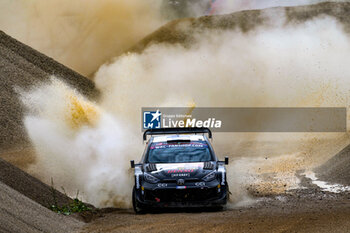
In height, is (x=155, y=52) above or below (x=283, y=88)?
above

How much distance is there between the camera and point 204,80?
43.2 m

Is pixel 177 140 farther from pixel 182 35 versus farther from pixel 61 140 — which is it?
pixel 182 35

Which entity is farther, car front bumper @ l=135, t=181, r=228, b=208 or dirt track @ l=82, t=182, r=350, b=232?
car front bumper @ l=135, t=181, r=228, b=208

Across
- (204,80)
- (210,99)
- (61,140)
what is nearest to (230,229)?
(61,140)

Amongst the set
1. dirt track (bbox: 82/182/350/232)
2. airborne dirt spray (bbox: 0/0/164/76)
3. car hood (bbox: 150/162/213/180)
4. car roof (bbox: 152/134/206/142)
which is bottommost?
dirt track (bbox: 82/182/350/232)

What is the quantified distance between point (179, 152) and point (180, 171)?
1.00 meters

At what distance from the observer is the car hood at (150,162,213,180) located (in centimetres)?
1320

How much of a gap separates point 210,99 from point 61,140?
19.4 m

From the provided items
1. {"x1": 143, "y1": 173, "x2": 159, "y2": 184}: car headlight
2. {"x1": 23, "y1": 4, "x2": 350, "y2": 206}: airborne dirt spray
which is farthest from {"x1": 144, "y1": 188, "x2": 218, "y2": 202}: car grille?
{"x1": 23, "y1": 4, "x2": 350, "y2": 206}: airborne dirt spray

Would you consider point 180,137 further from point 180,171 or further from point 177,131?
point 180,171

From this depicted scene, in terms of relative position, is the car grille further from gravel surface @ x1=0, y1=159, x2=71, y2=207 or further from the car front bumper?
gravel surface @ x1=0, y1=159, x2=71, y2=207

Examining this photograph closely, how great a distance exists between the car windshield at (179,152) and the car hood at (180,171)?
1.28 feet

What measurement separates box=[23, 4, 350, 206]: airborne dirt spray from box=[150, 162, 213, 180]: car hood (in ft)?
5.44

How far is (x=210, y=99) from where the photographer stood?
128 feet
